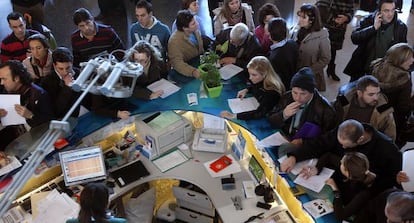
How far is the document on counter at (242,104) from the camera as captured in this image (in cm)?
430

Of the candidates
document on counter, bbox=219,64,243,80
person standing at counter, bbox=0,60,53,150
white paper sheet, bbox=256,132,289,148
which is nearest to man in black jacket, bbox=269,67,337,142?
white paper sheet, bbox=256,132,289,148

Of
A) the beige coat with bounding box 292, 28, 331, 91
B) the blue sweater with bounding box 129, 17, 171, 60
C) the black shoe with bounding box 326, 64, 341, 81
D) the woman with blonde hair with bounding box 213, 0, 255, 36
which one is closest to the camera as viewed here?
the beige coat with bounding box 292, 28, 331, 91

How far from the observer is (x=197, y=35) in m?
5.19

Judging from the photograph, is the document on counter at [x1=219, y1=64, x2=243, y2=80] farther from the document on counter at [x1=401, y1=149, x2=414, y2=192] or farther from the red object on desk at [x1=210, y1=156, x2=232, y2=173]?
the document on counter at [x1=401, y1=149, x2=414, y2=192]

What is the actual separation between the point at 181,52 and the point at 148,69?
52 cm

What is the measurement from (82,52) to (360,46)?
312 cm

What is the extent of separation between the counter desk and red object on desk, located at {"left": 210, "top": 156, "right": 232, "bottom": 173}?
80 millimetres

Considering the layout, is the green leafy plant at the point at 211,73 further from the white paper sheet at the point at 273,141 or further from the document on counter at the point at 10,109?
the document on counter at the point at 10,109

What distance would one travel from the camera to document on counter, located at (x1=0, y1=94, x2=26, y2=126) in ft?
12.9

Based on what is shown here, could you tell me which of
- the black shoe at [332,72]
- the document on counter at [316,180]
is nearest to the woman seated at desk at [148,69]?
the document on counter at [316,180]

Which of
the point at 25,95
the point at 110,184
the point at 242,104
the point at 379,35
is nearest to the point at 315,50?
the point at 379,35

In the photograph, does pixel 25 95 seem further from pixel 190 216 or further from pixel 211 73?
pixel 190 216

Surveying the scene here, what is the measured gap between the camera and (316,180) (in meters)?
3.55

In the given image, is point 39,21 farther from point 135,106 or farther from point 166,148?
point 166,148
